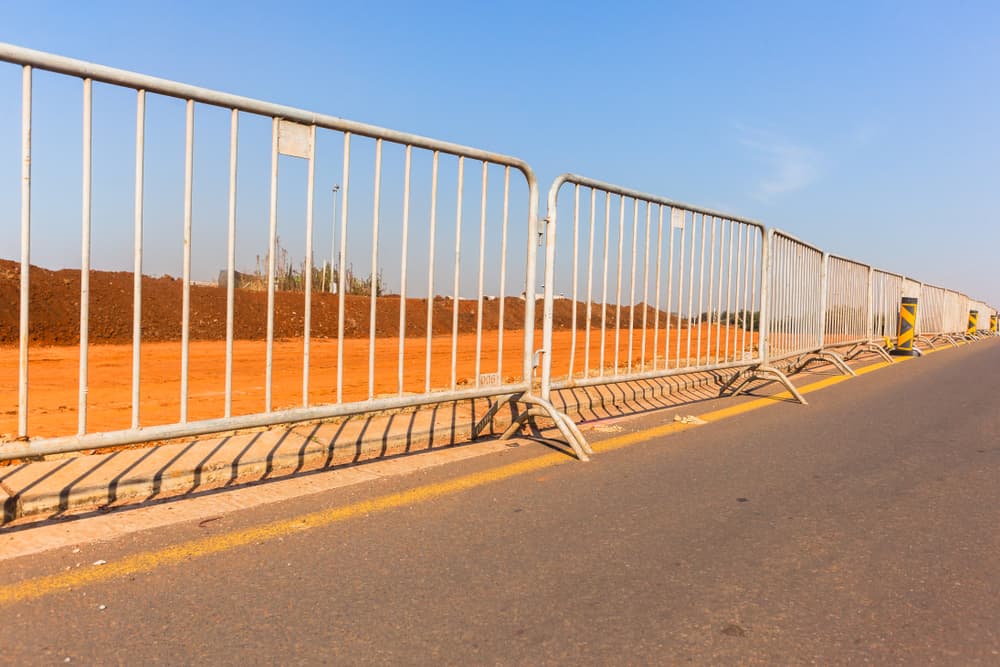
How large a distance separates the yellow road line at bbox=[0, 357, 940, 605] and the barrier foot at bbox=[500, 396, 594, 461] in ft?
0.37

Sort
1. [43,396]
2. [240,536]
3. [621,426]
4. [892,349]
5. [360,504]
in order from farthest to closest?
1. [892,349]
2. [43,396]
3. [621,426]
4. [360,504]
5. [240,536]

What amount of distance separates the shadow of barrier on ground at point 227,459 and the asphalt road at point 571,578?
1.75ft

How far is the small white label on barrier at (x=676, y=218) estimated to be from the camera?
6406 mm

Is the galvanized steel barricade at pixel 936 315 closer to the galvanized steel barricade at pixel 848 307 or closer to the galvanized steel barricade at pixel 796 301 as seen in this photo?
the galvanized steel barricade at pixel 848 307

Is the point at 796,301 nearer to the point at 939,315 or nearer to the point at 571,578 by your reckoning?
the point at 571,578

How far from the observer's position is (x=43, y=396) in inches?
275

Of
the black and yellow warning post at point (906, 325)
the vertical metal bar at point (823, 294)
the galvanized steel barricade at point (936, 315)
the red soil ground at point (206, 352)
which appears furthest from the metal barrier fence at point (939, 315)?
the vertical metal bar at point (823, 294)

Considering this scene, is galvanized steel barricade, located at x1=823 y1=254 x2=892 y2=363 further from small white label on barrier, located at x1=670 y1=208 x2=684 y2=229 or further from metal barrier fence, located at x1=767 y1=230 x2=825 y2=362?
small white label on barrier, located at x1=670 y1=208 x2=684 y2=229

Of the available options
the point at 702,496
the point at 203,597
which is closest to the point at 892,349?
the point at 702,496

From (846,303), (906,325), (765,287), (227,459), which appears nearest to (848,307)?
(846,303)

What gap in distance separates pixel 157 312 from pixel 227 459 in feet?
52.1

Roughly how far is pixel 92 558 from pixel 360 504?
109 centimetres

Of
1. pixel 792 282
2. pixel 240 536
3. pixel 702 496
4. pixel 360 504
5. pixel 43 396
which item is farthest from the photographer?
pixel 792 282

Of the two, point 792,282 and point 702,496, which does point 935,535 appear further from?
point 792,282
